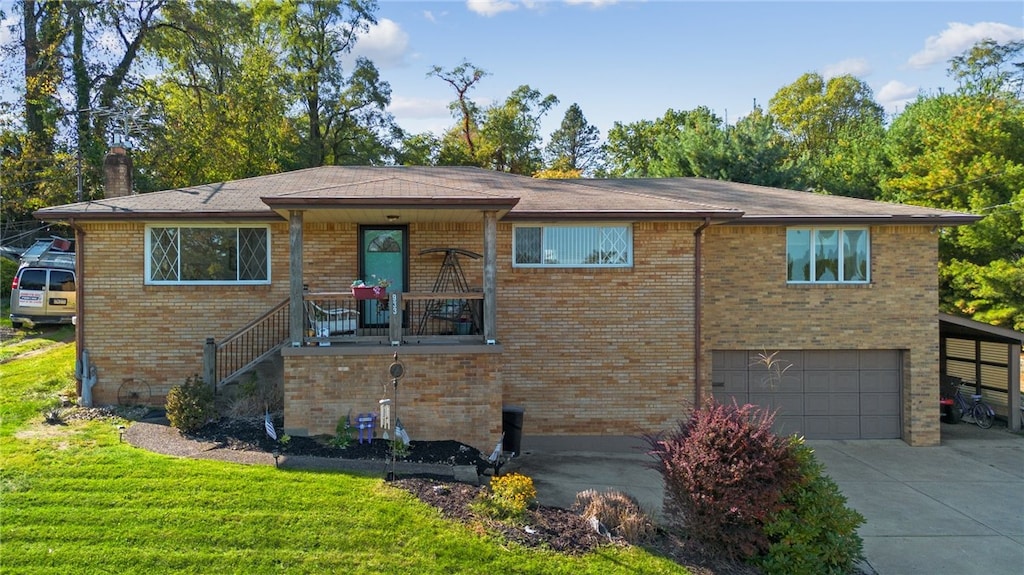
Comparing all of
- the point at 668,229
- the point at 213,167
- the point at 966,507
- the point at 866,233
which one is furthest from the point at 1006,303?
the point at 213,167

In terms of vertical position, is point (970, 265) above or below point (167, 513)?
above

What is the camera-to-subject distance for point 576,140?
46031 mm

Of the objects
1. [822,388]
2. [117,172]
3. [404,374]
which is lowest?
[822,388]

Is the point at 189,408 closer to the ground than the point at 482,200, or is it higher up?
closer to the ground

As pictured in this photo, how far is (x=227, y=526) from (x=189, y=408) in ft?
11.0

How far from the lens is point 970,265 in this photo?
65.6 feet

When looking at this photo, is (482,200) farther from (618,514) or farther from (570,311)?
(618,514)

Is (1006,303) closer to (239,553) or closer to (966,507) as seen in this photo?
(966,507)

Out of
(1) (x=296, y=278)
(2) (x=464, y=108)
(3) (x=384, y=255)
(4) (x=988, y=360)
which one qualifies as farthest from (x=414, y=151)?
(4) (x=988, y=360)

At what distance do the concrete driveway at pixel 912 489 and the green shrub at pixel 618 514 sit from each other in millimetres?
625

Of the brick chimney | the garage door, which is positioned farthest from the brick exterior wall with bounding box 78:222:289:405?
the garage door

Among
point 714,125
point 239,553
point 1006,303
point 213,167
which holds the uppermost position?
point 714,125

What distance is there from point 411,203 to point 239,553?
15.8 feet

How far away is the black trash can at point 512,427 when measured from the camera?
9.92 metres
